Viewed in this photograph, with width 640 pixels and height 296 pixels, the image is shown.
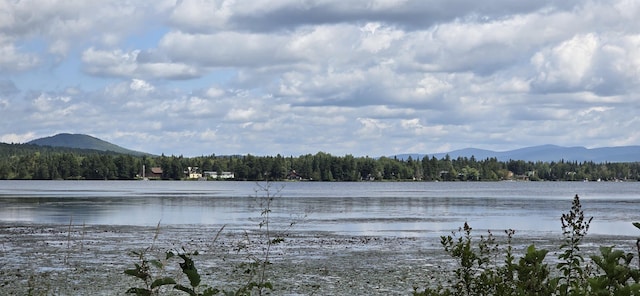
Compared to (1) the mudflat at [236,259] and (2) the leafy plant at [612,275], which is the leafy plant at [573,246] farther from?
(1) the mudflat at [236,259]

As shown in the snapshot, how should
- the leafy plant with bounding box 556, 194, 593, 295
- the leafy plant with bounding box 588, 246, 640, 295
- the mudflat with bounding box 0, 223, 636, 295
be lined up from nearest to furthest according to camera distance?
the leafy plant with bounding box 588, 246, 640, 295, the leafy plant with bounding box 556, 194, 593, 295, the mudflat with bounding box 0, 223, 636, 295

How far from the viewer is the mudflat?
2216cm

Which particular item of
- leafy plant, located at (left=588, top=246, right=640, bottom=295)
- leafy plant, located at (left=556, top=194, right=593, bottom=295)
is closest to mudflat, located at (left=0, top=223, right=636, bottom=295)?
leafy plant, located at (left=556, top=194, right=593, bottom=295)

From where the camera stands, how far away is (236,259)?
29.2 meters

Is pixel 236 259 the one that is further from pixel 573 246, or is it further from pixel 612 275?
pixel 612 275

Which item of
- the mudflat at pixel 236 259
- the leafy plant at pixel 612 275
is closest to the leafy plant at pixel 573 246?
the leafy plant at pixel 612 275

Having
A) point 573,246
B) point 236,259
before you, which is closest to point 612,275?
point 573,246

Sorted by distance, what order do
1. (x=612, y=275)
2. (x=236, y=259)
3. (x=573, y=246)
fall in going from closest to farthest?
(x=612, y=275) < (x=573, y=246) < (x=236, y=259)

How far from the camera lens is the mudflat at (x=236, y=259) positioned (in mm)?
22156

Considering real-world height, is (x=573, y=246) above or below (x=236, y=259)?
above

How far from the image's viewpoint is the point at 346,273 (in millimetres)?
25625

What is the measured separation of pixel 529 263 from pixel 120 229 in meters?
41.2

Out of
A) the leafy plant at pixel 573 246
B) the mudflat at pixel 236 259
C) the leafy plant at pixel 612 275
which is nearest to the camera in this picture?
the leafy plant at pixel 612 275

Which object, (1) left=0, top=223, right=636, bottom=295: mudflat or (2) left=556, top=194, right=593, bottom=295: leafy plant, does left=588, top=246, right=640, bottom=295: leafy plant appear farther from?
(1) left=0, top=223, right=636, bottom=295: mudflat
